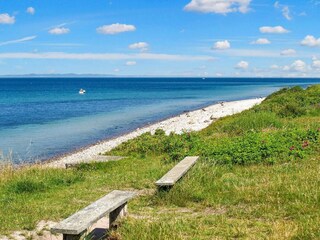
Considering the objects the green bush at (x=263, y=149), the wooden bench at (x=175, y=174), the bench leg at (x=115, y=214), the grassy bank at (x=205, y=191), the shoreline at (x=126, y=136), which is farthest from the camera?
the shoreline at (x=126, y=136)

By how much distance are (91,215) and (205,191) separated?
3.40 meters

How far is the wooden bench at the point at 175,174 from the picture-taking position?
30.6 ft

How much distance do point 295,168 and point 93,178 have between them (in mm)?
5379

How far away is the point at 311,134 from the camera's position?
15039mm

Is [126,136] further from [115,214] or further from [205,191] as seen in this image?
[115,214]

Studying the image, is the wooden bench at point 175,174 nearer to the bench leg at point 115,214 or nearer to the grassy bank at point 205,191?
the grassy bank at point 205,191

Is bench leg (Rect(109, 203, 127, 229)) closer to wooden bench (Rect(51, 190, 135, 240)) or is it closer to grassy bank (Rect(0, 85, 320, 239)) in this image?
wooden bench (Rect(51, 190, 135, 240))

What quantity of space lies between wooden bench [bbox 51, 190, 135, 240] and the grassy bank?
0.31 meters

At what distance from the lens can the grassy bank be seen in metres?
7.26


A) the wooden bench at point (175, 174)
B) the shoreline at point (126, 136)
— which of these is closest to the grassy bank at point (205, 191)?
the wooden bench at point (175, 174)

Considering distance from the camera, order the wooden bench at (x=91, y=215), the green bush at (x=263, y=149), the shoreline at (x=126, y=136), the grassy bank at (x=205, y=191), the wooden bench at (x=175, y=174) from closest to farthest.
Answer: the wooden bench at (x=91, y=215) < the grassy bank at (x=205, y=191) < the wooden bench at (x=175, y=174) < the green bush at (x=263, y=149) < the shoreline at (x=126, y=136)

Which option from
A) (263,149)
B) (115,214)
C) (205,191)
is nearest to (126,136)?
(263,149)

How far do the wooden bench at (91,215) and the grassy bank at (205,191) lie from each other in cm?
31

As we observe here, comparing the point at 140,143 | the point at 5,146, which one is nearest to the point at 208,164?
the point at 140,143
